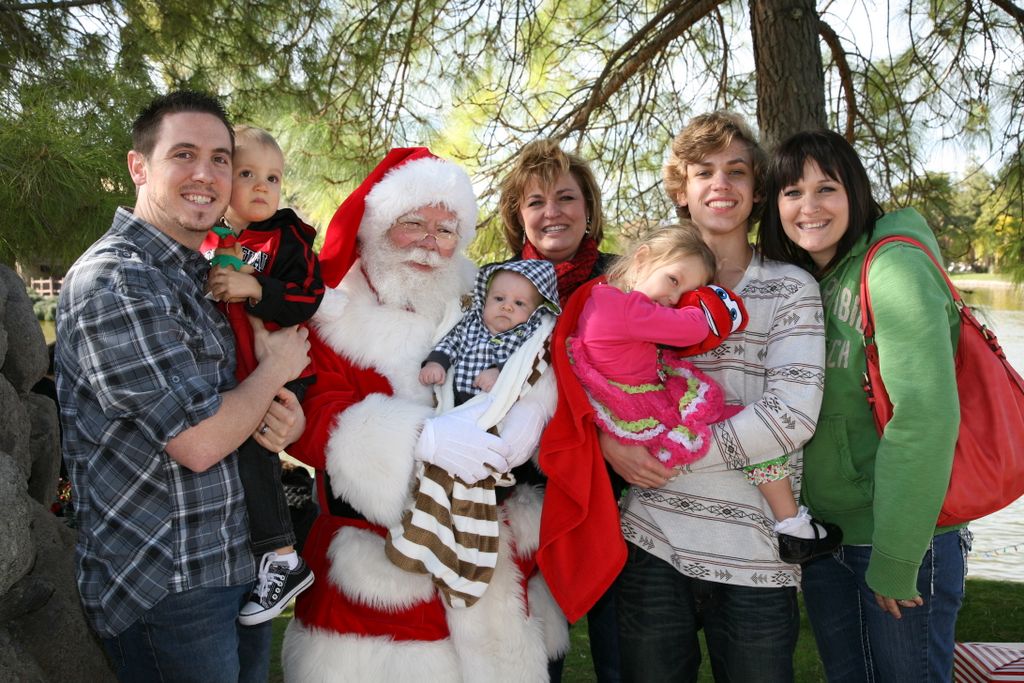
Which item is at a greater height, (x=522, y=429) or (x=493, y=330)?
(x=493, y=330)

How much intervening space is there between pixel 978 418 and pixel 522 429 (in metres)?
1.19

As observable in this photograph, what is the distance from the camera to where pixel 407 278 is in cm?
264

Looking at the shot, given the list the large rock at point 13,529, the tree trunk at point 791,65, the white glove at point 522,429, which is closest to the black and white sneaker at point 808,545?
the white glove at point 522,429

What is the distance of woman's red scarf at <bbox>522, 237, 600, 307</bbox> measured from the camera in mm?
2885

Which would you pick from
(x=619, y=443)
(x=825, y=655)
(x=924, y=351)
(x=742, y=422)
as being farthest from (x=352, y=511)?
Answer: (x=924, y=351)

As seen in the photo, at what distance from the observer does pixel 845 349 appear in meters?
2.20

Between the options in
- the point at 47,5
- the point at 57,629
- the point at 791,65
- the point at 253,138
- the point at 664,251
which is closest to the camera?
the point at 664,251

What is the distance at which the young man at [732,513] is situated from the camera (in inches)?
84.5

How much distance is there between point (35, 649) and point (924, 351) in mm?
2892

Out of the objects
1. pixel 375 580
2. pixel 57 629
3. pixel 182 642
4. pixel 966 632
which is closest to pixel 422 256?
pixel 375 580

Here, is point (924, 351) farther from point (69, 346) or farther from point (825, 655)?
point (69, 346)

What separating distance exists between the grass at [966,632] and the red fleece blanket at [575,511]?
6.28 feet

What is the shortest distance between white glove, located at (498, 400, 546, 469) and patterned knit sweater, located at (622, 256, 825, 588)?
1.21ft

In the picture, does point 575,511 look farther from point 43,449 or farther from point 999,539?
point 999,539
